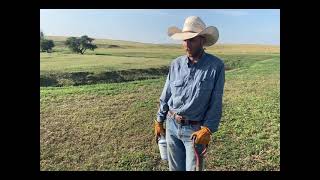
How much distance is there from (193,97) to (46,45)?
1907 millimetres

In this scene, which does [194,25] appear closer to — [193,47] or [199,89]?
[193,47]

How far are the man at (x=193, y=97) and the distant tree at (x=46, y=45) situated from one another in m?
1.54

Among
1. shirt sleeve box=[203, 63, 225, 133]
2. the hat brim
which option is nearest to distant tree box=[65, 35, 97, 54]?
the hat brim

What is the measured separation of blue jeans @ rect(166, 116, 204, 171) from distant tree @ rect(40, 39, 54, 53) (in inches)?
66.5

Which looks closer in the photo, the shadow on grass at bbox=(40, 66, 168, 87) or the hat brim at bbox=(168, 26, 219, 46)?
the hat brim at bbox=(168, 26, 219, 46)

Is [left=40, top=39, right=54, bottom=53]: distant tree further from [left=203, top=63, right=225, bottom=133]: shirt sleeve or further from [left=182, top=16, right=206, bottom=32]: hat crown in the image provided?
[left=203, top=63, right=225, bottom=133]: shirt sleeve

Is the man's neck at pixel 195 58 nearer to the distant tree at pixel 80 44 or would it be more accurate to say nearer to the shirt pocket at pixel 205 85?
the shirt pocket at pixel 205 85

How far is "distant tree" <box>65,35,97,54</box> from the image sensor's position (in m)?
5.50

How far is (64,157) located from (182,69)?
5.55 feet

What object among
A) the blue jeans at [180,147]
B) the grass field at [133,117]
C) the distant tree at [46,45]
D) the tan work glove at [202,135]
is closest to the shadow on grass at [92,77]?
the grass field at [133,117]

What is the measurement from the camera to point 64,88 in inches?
220

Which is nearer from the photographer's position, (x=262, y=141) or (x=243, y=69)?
(x=262, y=141)
